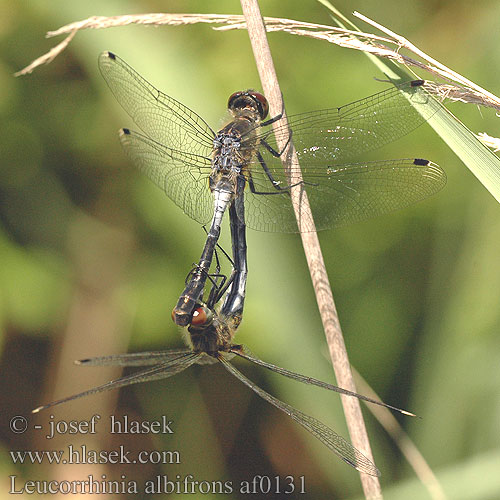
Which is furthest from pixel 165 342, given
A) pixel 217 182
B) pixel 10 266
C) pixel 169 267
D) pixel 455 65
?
pixel 455 65

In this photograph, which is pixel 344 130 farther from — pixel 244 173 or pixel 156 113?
pixel 156 113

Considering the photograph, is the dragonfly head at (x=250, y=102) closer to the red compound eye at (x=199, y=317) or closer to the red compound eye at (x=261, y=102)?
the red compound eye at (x=261, y=102)

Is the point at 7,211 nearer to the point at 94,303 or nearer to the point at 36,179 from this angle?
the point at 36,179

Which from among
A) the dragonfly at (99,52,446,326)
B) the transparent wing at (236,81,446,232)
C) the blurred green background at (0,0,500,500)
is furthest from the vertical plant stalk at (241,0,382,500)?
the blurred green background at (0,0,500,500)

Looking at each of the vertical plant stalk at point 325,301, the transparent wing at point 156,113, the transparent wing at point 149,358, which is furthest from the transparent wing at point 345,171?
the transparent wing at point 149,358

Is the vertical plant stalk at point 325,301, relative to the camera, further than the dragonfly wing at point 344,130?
No

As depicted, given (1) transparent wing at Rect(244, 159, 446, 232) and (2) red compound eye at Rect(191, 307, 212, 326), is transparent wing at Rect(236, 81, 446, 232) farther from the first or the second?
(2) red compound eye at Rect(191, 307, 212, 326)

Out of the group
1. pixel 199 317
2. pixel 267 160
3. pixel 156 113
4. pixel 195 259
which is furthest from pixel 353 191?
pixel 195 259
